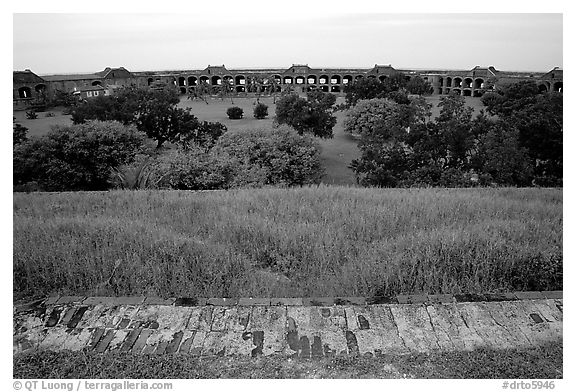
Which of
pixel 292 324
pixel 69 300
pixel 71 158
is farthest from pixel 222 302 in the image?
pixel 71 158

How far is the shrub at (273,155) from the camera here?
13.6 m

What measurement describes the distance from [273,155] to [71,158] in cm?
620

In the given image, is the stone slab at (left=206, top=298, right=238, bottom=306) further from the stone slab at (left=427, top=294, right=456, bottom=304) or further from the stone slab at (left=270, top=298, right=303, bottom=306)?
the stone slab at (left=427, top=294, right=456, bottom=304)

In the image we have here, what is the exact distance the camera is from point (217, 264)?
4246mm

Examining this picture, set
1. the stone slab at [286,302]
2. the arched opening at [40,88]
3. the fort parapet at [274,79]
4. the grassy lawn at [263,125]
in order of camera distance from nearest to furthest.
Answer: the stone slab at [286,302]
the grassy lawn at [263,125]
the arched opening at [40,88]
the fort parapet at [274,79]

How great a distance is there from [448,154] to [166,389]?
40.4ft

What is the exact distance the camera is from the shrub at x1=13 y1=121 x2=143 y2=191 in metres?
12.5

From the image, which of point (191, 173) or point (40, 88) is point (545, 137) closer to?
point (191, 173)

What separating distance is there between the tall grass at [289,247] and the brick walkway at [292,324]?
49cm

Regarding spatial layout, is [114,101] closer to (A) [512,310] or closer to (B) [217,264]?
(B) [217,264]

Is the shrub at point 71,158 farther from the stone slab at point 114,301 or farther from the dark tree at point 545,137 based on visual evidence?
the dark tree at point 545,137

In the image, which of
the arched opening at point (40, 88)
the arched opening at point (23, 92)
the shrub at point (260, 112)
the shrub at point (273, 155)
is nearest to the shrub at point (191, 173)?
the shrub at point (273, 155)

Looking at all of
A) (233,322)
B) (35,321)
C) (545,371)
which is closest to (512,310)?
(545,371)

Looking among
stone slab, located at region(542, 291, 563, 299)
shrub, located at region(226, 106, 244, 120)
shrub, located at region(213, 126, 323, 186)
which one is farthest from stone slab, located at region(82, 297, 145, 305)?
shrub, located at region(226, 106, 244, 120)
